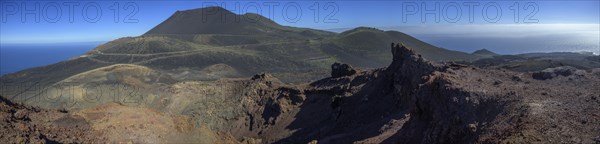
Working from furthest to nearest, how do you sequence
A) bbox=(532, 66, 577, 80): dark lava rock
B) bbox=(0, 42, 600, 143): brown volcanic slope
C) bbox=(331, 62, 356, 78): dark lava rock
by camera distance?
bbox=(331, 62, 356, 78): dark lava rock, bbox=(532, 66, 577, 80): dark lava rock, bbox=(0, 42, 600, 143): brown volcanic slope

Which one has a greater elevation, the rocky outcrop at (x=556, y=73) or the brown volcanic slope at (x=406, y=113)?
the rocky outcrop at (x=556, y=73)

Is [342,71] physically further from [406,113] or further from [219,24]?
[219,24]

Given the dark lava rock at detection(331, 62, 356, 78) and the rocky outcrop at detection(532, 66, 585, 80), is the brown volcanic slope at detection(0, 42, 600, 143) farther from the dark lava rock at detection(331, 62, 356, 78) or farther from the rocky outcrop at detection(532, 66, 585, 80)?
the dark lava rock at detection(331, 62, 356, 78)

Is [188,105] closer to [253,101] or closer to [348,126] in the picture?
[253,101]

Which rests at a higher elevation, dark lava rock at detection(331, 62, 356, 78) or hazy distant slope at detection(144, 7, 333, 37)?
hazy distant slope at detection(144, 7, 333, 37)

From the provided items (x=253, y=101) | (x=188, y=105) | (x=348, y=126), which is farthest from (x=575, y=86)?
(x=188, y=105)

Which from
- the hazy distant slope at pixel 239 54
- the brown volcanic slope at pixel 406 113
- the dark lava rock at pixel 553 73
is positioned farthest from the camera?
the hazy distant slope at pixel 239 54

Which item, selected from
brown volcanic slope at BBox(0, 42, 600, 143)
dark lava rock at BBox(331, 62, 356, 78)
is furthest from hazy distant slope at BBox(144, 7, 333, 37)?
brown volcanic slope at BBox(0, 42, 600, 143)

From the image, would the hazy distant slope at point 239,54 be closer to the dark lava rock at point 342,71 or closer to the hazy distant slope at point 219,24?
the hazy distant slope at point 219,24

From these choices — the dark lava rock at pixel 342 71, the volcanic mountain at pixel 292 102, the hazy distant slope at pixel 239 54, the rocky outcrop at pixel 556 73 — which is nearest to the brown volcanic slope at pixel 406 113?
the volcanic mountain at pixel 292 102
